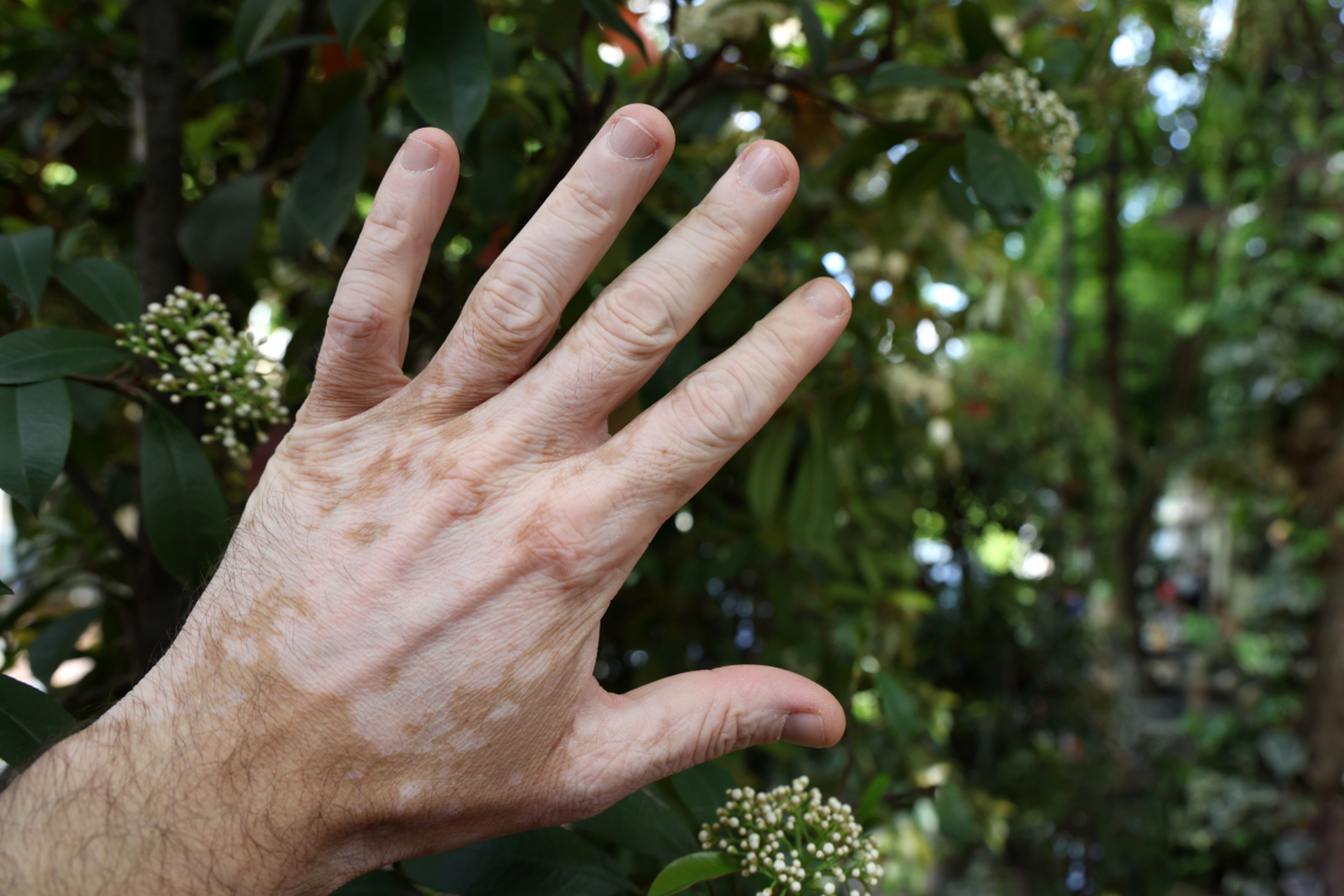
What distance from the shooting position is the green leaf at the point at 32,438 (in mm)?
597

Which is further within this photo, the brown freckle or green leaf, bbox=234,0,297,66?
green leaf, bbox=234,0,297,66

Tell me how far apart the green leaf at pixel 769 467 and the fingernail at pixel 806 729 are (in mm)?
563

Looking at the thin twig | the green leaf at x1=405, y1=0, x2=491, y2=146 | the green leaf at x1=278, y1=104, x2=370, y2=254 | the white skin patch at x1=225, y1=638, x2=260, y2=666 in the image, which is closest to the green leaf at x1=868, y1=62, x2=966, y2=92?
the green leaf at x1=405, y1=0, x2=491, y2=146

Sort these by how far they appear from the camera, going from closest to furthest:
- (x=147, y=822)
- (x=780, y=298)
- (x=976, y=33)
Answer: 1. (x=147, y=822)
2. (x=976, y=33)
3. (x=780, y=298)

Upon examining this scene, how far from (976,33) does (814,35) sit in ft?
0.82

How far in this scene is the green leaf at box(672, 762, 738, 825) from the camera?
0.74m

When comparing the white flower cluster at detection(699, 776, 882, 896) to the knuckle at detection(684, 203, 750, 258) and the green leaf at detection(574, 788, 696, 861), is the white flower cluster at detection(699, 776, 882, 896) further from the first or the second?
the knuckle at detection(684, 203, 750, 258)

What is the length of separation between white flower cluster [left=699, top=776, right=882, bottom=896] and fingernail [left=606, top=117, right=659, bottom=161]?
1.63 ft

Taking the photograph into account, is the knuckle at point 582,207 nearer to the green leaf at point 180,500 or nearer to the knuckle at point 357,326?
the knuckle at point 357,326

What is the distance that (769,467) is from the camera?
1206mm

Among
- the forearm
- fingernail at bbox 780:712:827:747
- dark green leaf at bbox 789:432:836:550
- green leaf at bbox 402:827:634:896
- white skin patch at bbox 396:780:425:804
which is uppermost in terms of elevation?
the forearm

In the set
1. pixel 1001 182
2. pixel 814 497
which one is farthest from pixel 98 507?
pixel 1001 182

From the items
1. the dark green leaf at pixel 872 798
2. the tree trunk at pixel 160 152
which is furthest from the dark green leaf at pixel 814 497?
the tree trunk at pixel 160 152

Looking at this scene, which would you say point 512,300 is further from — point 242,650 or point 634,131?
point 242,650
